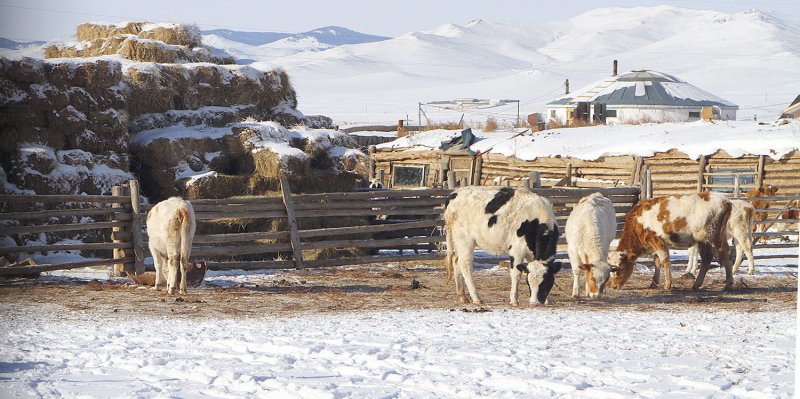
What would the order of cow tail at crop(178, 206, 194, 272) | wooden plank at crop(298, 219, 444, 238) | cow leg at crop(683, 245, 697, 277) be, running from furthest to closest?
wooden plank at crop(298, 219, 444, 238) < cow leg at crop(683, 245, 697, 277) < cow tail at crop(178, 206, 194, 272)

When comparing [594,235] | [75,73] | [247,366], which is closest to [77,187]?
[75,73]

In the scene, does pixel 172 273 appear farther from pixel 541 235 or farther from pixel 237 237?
pixel 541 235

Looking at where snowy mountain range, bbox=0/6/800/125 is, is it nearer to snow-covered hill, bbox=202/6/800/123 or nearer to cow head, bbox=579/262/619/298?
snow-covered hill, bbox=202/6/800/123

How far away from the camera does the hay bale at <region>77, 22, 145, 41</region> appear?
21.9 meters

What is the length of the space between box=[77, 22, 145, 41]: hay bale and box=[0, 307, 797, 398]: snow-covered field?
12784 millimetres

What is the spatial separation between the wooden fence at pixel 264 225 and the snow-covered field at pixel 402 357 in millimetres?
4695

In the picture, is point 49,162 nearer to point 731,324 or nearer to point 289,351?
point 289,351

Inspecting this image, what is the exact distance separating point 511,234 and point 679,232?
10.3 feet

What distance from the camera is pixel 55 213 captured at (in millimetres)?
14953

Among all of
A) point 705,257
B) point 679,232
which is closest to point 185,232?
point 679,232

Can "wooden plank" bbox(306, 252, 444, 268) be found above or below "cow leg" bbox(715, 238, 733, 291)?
below

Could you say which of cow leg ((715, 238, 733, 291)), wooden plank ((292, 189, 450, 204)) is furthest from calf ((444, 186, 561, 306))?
wooden plank ((292, 189, 450, 204))

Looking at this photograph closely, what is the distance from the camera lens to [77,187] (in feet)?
54.7

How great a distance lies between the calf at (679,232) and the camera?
547 inches
